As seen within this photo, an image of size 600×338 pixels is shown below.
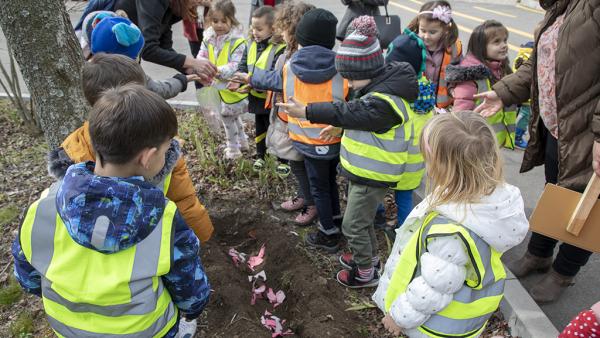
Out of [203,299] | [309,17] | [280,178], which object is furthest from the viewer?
[280,178]

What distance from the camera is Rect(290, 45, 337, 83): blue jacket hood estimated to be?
2.97 m

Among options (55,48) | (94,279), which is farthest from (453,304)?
(55,48)

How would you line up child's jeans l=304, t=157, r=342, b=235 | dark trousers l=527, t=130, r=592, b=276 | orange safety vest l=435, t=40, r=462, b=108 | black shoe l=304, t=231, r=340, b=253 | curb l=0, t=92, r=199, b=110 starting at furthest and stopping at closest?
curb l=0, t=92, r=199, b=110 < orange safety vest l=435, t=40, r=462, b=108 < black shoe l=304, t=231, r=340, b=253 < child's jeans l=304, t=157, r=342, b=235 < dark trousers l=527, t=130, r=592, b=276

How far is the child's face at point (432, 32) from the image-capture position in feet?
12.6

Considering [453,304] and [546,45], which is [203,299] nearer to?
[453,304]

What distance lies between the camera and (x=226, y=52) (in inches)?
173

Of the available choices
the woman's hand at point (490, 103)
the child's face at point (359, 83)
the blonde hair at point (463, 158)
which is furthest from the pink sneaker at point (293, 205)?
the blonde hair at point (463, 158)

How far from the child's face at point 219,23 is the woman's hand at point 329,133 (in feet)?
6.06

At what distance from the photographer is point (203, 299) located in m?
1.84

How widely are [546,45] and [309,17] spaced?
4.50 ft

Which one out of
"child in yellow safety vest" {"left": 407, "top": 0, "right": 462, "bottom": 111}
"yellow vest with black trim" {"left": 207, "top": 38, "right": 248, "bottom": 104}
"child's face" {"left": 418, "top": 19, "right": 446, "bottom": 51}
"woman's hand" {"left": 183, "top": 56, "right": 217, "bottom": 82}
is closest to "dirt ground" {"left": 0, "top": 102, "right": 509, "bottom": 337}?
"yellow vest with black trim" {"left": 207, "top": 38, "right": 248, "bottom": 104}

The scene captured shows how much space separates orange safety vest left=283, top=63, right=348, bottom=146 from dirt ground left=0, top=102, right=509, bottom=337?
798mm

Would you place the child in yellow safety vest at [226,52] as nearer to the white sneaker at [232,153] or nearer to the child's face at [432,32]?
the white sneaker at [232,153]

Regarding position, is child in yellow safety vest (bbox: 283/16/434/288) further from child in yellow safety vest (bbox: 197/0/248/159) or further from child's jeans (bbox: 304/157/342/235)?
child in yellow safety vest (bbox: 197/0/248/159)
